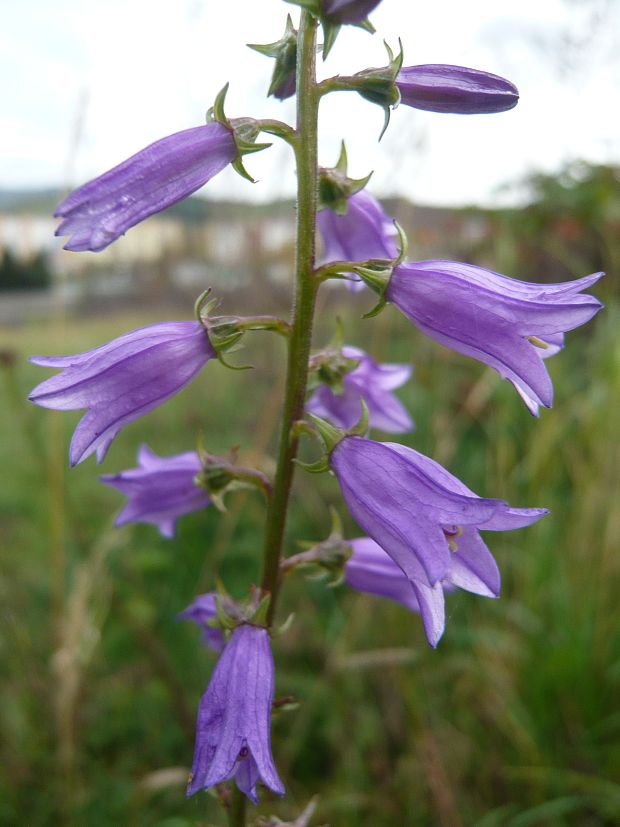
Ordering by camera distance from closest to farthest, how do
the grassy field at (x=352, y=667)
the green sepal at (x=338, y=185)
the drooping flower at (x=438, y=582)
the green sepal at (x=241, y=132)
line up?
1. the drooping flower at (x=438, y=582)
2. the green sepal at (x=241, y=132)
3. the green sepal at (x=338, y=185)
4. the grassy field at (x=352, y=667)

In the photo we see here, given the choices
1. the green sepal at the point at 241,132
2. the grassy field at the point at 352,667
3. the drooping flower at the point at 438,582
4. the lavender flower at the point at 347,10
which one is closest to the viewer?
the lavender flower at the point at 347,10

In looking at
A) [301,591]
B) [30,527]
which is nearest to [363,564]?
[301,591]

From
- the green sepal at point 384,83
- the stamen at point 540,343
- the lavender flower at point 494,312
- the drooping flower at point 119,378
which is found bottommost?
the drooping flower at point 119,378

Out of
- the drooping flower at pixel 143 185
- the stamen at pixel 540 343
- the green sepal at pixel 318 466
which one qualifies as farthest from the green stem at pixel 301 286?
the stamen at pixel 540 343

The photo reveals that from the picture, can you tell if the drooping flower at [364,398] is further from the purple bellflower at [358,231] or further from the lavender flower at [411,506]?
the lavender flower at [411,506]

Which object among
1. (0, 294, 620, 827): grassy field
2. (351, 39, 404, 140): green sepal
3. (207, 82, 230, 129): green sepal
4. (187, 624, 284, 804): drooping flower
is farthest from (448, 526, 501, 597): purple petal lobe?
(0, 294, 620, 827): grassy field

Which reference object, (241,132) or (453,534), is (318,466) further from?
(241,132)

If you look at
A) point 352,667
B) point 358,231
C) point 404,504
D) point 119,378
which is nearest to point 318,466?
point 404,504

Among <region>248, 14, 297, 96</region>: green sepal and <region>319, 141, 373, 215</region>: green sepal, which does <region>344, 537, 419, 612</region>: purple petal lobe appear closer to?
<region>319, 141, 373, 215</region>: green sepal
